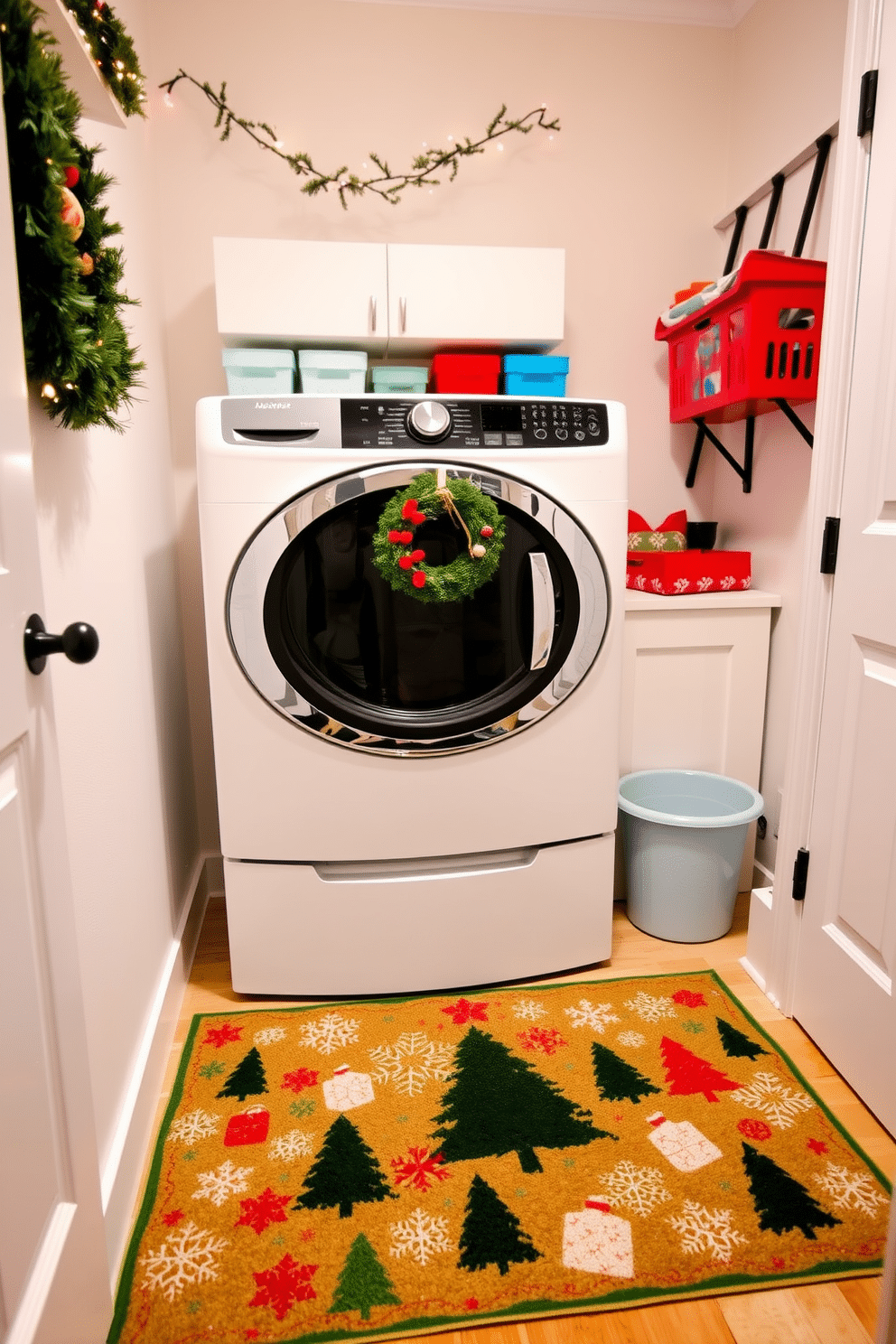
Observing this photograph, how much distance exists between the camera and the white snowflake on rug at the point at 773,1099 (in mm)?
1347

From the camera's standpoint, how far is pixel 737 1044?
153 centimetres

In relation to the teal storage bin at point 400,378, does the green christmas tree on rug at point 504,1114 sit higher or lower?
lower

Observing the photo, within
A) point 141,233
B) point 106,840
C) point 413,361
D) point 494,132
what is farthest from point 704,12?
point 106,840

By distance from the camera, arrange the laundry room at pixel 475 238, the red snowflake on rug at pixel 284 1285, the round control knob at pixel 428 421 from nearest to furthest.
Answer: the red snowflake on rug at pixel 284 1285
the round control knob at pixel 428 421
the laundry room at pixel 475 238

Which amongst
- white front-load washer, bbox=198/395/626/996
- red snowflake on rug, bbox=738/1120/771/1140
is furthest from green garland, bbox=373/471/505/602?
red snowflake on rug, bbox=738/1120/771/1140

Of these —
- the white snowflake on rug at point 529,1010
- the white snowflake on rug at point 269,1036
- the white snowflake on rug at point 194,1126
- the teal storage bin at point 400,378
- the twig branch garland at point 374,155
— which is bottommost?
the white snowflake on rug at point 269,1036

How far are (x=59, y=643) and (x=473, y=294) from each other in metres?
1.49

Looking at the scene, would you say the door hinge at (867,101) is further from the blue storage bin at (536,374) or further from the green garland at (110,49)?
the green garland at (110,49)

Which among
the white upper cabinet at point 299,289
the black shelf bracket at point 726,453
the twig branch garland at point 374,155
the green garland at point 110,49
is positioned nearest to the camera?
the green garland at point 110,49

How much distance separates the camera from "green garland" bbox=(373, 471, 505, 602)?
1477 millimetres

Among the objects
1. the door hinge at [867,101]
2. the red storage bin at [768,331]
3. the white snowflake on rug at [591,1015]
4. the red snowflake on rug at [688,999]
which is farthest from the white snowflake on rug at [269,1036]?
the door hinge at [867,101]

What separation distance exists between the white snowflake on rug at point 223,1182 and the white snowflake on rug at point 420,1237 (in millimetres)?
251

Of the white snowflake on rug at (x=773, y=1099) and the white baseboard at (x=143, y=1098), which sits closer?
the white baseboard at (x=143, y=1098)

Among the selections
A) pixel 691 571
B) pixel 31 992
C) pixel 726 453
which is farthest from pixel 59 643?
pixel 726 453
